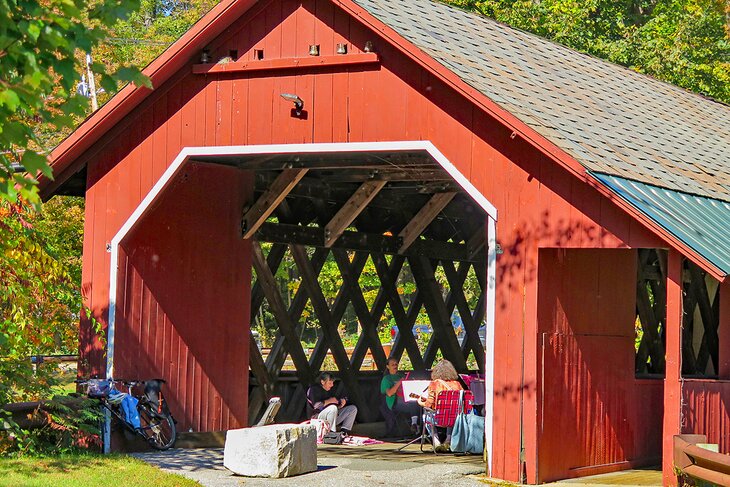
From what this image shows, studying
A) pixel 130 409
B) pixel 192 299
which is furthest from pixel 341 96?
pixel 130 409

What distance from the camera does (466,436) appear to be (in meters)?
14.3

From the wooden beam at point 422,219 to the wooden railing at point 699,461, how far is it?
26.0ft

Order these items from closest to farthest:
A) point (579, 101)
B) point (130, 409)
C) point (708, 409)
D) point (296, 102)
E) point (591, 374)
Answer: point (708, 409)
point (591, 374)
point (296, 102)
point (130, 409)
point (579, 101)

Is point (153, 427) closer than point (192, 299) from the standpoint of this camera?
Yes

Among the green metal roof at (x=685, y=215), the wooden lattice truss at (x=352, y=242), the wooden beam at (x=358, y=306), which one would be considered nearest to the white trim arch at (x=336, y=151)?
the wooden lattice truss at (x=352, y=242)

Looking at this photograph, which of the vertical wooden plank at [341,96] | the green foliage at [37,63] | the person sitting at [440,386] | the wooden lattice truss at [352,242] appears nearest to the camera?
the green foliage at [37,63]

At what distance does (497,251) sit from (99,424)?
486 cm

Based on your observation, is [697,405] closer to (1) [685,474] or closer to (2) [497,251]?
(1) [685,474]

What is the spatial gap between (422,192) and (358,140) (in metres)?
4.78

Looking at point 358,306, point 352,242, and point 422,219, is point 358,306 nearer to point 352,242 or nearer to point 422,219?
point 352,242

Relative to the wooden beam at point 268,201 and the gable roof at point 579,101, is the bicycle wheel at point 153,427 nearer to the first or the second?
the wooden beam at point 268,201

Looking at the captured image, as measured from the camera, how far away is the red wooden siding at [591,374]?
11992 millimetres

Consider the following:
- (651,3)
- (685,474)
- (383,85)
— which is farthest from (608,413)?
(651,3)

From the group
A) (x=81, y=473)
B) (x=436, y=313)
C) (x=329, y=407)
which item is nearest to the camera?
(x=81, y=473)
